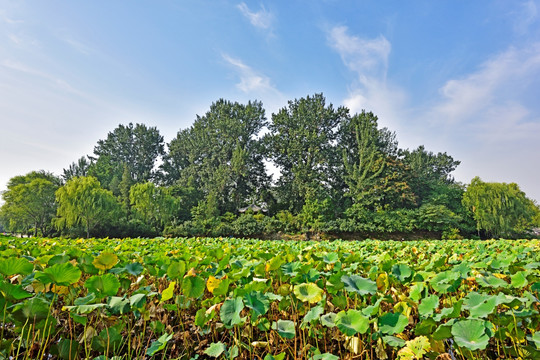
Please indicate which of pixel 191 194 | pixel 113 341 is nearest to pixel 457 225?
pixel 191 194

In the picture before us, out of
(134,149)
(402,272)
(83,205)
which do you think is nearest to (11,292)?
(402,272)

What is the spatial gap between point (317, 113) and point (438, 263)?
22.6 meters

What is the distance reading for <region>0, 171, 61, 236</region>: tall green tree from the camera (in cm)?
1978

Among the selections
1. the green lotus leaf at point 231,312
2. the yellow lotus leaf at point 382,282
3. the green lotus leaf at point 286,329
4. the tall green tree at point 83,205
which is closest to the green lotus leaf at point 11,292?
the green lotus leaf at point 231,312

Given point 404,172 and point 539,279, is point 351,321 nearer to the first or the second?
point 539,279

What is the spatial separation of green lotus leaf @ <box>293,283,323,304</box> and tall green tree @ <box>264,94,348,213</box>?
1879 centimetres

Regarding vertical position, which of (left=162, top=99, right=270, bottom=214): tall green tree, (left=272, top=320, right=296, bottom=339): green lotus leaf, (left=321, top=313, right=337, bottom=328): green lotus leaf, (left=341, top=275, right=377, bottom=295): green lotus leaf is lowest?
(left=272, top=320, right=296, bottom=339): green lotus leaf

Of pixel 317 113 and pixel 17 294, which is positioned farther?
pixel 317 113

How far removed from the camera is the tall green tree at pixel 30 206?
1978 cm

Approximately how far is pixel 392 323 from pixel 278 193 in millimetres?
20855

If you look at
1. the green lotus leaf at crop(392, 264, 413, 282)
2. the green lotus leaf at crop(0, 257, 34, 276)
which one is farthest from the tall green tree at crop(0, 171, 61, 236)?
the green lotus leaf at crop(392, 264, 413, 282)

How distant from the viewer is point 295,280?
1235mm

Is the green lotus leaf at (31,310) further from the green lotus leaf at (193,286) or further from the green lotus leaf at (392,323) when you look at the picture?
the green lotus leaf at (392,323)

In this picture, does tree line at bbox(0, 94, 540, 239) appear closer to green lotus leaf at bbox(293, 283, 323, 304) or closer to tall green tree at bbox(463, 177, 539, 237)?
tall green tree at bbox(463, 177, 539, 237)
